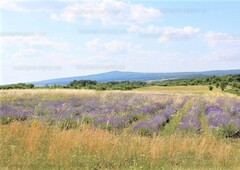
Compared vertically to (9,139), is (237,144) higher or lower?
lower

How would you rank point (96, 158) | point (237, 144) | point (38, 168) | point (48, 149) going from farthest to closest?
point (237, 144), point (48, 149), point (96, 158), point (38, 168)

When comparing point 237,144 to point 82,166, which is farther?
point 237,144

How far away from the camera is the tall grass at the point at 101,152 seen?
967 centimetres

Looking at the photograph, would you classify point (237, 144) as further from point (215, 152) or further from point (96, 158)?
point (96, 158)

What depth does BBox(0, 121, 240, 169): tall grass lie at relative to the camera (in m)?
9.67

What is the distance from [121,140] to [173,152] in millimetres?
1814

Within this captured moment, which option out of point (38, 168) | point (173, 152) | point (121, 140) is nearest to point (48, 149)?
point (38, 168)

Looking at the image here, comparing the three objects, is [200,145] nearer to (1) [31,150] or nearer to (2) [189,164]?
(2) [189,164]

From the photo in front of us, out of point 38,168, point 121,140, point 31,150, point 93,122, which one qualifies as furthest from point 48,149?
point 93,122

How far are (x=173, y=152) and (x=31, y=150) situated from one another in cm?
393

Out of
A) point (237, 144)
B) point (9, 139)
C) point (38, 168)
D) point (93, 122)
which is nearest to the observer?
point (38, 168)

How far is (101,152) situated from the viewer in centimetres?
1048

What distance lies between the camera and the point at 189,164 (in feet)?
33.3

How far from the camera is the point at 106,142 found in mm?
11086
